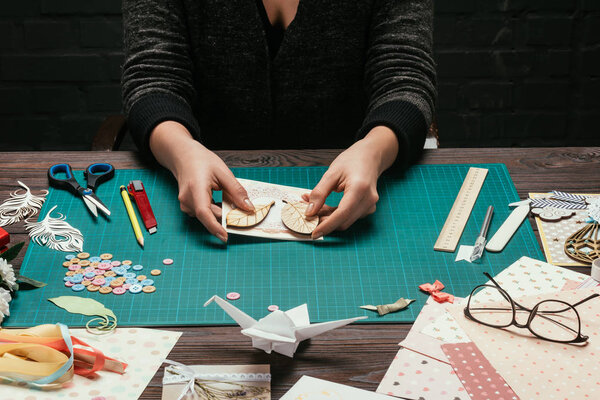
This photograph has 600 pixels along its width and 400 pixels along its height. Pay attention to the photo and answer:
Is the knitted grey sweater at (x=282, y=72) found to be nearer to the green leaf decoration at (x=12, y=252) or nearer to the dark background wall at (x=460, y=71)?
the green leaf decoration at (x=12, y=252)

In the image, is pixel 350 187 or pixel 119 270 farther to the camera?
pixel 350 187

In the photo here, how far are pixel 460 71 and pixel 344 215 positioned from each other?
1522 millimetres

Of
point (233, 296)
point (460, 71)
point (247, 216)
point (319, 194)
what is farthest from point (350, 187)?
point (460, 71)

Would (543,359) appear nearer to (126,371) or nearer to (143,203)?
(126,371)

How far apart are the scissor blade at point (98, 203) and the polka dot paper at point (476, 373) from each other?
2.15 ft

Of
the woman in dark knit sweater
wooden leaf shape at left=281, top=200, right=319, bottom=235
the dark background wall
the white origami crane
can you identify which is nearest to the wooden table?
the white origami crane

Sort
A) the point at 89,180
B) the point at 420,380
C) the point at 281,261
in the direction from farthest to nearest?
the point at 89,180 → the point at 281,261 → the point at 420,380

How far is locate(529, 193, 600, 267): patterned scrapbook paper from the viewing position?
1006mm

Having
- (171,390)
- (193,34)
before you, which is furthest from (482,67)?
(171,390)

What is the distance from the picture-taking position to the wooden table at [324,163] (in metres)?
0.79

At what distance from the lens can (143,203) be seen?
45.2 inches

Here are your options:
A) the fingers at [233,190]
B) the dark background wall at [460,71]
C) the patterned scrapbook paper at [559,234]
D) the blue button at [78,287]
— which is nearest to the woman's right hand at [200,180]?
the fingers at [233,190]

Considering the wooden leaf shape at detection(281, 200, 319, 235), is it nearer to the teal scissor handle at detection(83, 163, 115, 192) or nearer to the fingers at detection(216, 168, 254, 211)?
the fingers at detection(216, 168, 254, 211)

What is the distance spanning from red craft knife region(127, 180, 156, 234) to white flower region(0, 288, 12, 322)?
10.5 inches
